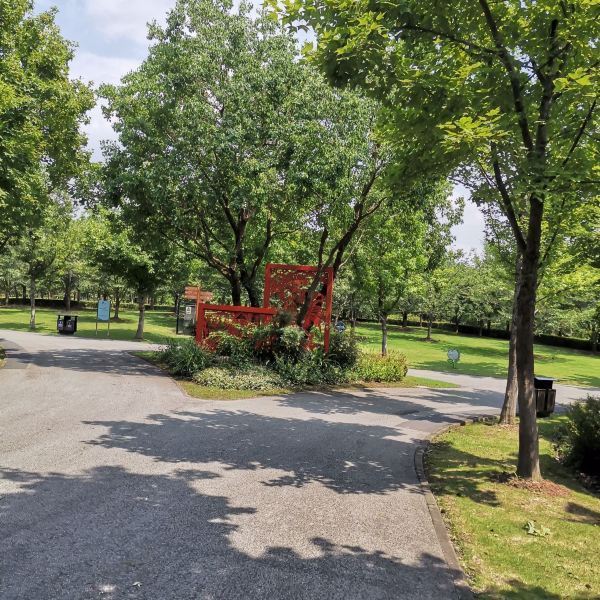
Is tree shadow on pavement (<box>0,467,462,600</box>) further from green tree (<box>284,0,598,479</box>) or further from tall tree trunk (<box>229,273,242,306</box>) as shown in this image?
tall tree trunk (<box>229,273,242,306</box>)

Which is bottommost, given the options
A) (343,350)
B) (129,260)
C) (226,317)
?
(343,350)

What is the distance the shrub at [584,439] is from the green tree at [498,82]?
4.89 feet

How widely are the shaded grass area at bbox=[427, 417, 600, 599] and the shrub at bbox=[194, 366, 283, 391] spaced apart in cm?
609

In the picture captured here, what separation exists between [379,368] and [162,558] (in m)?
14.5

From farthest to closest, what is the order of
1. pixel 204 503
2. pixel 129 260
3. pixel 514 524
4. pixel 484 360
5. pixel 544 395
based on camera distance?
pixel 484 360 < pixel 129 260 < pixel 544 395 < pixel 514 524 < pixel 204 503

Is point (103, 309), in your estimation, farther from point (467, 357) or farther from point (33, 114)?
point (467, 357)

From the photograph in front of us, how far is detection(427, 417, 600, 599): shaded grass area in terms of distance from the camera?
4379mm

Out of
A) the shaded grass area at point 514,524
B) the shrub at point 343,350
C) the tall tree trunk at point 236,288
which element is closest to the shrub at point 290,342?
the shrub at point 343,350

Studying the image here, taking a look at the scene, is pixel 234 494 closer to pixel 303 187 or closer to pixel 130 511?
pixel 130 511

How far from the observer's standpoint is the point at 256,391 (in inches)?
535

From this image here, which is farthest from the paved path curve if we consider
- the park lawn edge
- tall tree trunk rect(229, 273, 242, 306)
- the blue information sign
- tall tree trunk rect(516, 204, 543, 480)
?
the blue information sign

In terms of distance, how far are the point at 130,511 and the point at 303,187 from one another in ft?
35.8

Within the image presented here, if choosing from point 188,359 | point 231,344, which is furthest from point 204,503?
point 231,344

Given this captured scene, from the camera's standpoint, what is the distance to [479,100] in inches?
261
